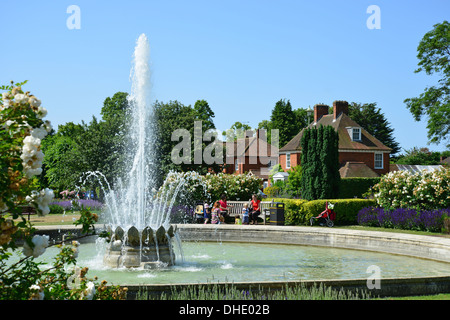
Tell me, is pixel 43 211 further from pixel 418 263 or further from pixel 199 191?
pixel 199 191

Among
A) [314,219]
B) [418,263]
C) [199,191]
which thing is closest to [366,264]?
[418,263]

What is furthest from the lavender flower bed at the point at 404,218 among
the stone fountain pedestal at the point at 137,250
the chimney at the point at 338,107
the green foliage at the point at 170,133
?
the chimney at the point at 338,107

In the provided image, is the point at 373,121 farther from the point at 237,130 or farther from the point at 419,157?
the point at 237,130

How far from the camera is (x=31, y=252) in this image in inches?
157

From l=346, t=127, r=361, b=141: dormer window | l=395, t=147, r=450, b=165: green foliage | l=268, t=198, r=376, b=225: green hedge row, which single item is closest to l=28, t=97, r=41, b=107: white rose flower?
l=268, t=198, r=376, b=225: green hedge row

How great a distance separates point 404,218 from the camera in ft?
64.0

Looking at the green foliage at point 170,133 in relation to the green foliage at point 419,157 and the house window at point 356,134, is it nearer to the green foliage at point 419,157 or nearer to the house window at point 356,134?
the house window at point 356,134

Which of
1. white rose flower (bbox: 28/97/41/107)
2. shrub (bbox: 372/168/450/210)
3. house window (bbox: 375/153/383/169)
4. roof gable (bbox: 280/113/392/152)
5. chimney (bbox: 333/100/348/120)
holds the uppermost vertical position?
chimney (bbox: 333/100/348/120)

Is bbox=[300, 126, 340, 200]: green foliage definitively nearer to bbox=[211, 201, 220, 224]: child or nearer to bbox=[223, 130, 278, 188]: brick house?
bbox=[211, 201, 220, 224]: child

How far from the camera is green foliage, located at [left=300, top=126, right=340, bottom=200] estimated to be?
24703 mm

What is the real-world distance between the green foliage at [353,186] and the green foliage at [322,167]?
13500mm

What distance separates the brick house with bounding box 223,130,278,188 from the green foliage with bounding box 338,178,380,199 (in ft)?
86.6

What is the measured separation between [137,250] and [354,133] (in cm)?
4321
